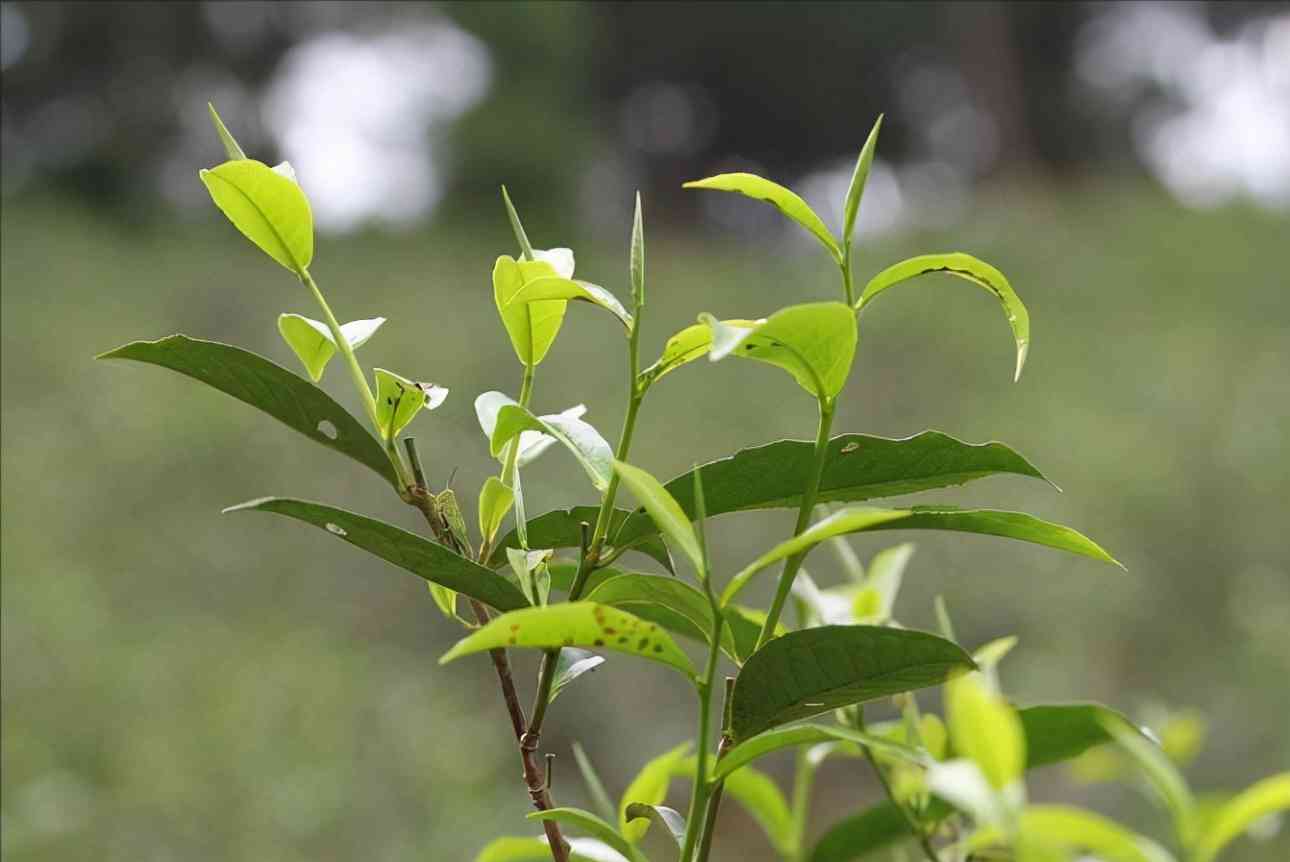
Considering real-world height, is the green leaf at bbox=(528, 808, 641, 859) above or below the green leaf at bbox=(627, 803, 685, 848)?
above

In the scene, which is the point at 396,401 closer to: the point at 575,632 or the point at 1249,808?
the point at 575,632

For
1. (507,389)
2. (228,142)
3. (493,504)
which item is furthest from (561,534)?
(507,389)

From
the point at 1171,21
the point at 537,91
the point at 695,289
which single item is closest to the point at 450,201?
the point at 537,91

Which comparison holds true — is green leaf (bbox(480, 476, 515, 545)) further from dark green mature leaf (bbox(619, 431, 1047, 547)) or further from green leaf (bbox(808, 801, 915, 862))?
green leaf (bbox(808, 801, 915, 862))

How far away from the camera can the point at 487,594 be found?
0.28m

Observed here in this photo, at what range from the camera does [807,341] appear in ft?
0.79

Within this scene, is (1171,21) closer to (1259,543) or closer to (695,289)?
(695,289)

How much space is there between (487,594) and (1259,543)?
255 cm

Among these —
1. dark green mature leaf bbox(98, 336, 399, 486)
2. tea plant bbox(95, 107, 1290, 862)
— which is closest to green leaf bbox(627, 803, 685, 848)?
tea plant bbox(95, 107, 1290, 862)

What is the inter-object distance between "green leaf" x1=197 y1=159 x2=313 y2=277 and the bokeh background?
47cm

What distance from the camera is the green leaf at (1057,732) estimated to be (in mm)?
317

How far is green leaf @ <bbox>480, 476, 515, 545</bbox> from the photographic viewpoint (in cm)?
30

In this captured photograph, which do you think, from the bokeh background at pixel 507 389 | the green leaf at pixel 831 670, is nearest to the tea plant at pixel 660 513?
the green leaf at pixel 831 670

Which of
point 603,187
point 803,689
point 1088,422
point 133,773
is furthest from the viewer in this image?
point 603,187
